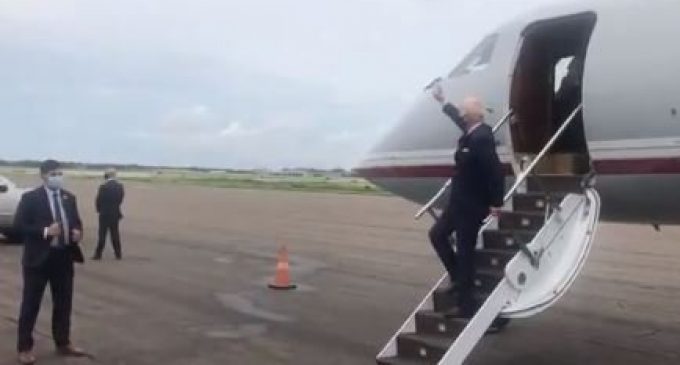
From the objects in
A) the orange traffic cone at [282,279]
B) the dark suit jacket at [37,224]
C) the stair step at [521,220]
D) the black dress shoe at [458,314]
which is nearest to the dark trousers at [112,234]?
the orange traffic cone at [282,279]

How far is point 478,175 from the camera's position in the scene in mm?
7719

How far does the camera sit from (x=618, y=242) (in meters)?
27.2

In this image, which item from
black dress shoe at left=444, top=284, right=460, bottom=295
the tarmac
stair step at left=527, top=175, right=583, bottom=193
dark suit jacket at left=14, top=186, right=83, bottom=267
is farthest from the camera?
the tarmac

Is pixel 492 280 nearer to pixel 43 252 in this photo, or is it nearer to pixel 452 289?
pixel 452 289

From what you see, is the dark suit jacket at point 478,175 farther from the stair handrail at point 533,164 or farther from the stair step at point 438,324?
the stair step at point 438,324

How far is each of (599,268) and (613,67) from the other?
38.4 ft

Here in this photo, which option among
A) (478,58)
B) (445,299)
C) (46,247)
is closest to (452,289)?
(445,299)

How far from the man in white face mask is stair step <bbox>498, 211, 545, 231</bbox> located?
432 centimetres

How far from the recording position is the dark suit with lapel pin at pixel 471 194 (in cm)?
765

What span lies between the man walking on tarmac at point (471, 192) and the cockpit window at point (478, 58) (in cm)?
180

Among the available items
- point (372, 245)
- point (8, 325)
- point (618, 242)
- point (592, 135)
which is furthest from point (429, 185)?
point (618, 242)

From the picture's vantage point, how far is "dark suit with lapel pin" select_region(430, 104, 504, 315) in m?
7.65

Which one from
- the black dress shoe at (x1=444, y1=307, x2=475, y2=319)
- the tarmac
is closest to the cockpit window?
the black dress shoe at (x1=444, y1=307, x2=475, y2=319)

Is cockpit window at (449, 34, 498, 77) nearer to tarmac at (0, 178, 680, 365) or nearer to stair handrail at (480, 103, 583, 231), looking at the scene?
stair handrail at (480, 103, 583, 231)
